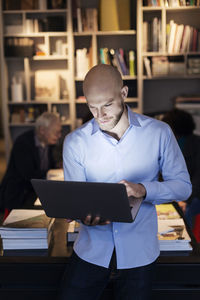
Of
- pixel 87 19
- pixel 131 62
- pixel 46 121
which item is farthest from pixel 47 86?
pixel 46 121

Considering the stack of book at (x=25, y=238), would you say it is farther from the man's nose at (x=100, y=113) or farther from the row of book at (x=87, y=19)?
the row of book at (x=87, y=19)

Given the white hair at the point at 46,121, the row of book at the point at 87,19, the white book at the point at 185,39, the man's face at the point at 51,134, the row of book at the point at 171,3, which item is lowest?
the man's face at the point at 51,134

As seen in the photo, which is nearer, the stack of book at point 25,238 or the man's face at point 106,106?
the man's face at point 106,106

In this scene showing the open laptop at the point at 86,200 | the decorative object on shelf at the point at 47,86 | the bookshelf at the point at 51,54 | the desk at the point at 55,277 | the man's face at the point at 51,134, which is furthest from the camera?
the decorative object on shelf at the point at 47,86

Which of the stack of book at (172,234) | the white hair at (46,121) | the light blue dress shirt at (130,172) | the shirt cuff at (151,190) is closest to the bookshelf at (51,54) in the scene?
the white hair at (46,121)

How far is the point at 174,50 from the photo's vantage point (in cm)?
528

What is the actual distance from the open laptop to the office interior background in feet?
12.7

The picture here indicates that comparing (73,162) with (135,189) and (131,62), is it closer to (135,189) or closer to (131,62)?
(135,189)

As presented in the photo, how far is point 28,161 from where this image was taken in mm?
3342

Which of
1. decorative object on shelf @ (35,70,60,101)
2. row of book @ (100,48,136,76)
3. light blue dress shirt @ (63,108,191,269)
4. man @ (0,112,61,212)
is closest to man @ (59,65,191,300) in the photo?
light blue dress shirt @ (63,108,191,269)

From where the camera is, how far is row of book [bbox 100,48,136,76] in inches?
210

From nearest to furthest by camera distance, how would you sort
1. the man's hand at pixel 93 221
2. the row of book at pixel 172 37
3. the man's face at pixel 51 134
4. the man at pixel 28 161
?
1. the man's hand at pixel 93 221
2. the man at pixel 28 161
3. the man's face at pixel 51 134
4. the row of book at pixel 172 37

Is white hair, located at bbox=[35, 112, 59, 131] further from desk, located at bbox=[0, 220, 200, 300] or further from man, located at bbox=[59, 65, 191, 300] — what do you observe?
man, located at bbox=[59, 65, 191, 300]

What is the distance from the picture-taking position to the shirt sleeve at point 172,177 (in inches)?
63.0
